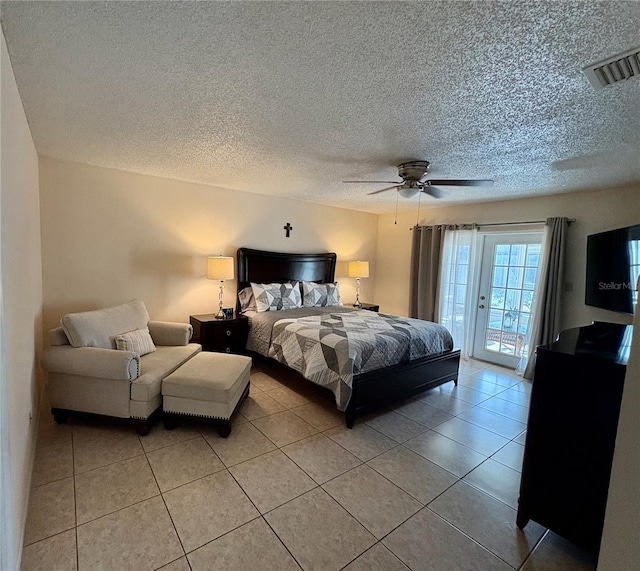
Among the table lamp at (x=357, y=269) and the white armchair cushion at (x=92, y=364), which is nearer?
the white armchair cushion at (x=92, y=364)

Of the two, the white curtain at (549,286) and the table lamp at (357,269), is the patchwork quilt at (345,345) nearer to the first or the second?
the white curtain at (549,286)

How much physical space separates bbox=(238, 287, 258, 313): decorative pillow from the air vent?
379 centimetres

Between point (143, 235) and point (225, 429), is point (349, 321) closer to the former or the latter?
point (225, 429)

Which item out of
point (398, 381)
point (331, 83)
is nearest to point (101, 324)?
point (331, 83)

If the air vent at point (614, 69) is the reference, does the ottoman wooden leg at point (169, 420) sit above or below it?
below

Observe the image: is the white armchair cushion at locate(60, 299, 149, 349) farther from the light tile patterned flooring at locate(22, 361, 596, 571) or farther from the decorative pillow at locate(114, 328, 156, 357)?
the light tile patterned flooring at locate(22, 361, 596, 571)

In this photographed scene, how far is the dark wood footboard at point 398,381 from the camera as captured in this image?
286cm

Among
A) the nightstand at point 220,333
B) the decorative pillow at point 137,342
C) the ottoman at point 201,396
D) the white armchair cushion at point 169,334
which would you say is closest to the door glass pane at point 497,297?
the nightstand at point 220,333

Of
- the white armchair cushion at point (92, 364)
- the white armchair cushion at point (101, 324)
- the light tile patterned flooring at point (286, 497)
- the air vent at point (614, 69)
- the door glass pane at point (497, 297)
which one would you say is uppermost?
the air vent at point (614, 69)

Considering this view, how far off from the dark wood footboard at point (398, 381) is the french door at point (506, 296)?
1401 millimetres

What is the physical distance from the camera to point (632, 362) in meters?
0.98

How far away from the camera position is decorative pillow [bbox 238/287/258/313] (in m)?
4.43

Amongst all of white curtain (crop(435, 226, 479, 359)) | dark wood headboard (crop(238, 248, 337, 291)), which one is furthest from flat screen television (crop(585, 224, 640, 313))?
dark wood headboard (crop(238, 248, 337, 291))

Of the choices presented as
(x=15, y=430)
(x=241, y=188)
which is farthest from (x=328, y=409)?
(x=241, y=188)
